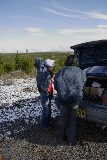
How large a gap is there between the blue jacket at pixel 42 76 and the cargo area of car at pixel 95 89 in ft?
3.54

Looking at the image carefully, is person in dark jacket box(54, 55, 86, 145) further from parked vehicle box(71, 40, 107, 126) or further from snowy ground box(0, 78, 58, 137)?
snowy ground box(0, 78, 58, 137)

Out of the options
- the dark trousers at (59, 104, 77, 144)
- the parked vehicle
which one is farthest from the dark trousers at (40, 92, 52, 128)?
the parked vehicle

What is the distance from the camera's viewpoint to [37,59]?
890 centimetres

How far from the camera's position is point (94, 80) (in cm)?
830

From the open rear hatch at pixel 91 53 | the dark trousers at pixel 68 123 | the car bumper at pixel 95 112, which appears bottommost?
the dark trousers at pixel 68 123

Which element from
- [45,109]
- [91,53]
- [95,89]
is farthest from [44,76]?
[95,89]

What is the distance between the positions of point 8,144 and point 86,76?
7.88 feet

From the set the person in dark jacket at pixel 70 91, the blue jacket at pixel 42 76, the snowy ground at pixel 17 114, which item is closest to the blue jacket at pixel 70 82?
the person in dark jacket at pixel 70 91

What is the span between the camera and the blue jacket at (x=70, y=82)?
25.1ft

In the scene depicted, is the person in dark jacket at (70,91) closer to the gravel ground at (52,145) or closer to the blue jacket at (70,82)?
the blue jacket at (70,82)

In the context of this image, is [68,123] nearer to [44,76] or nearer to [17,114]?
[44,76]

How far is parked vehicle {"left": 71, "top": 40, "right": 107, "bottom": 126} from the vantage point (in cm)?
749

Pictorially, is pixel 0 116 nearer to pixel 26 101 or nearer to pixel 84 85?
pixel 26 101

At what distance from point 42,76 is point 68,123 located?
57.7 inches
